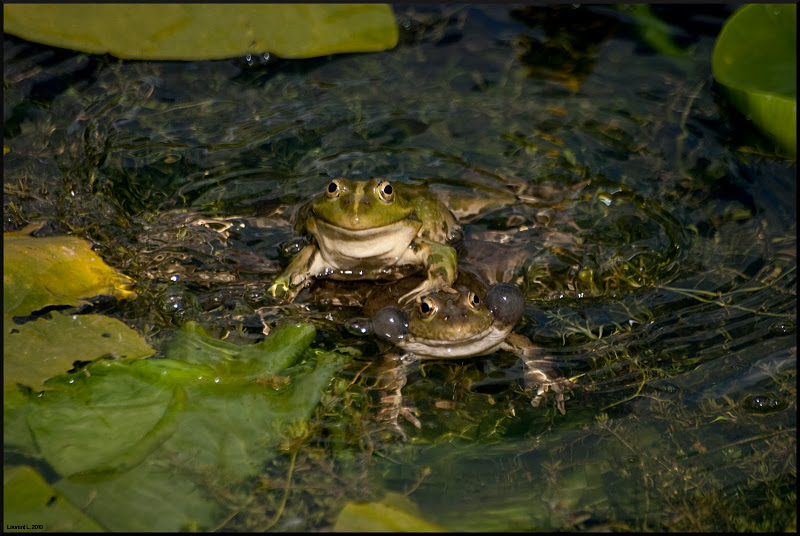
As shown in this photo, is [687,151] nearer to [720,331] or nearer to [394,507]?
[720,331]

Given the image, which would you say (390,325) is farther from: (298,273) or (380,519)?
(380,519)

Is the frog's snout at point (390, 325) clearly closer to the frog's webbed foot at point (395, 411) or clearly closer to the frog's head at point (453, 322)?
the frog's head at point (453, 322)

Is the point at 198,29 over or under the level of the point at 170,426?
over

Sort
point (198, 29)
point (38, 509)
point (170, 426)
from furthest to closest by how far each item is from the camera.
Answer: point (198, 29) < point (170, 426) < point (38, 509)

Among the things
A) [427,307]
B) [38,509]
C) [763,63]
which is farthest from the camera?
[763,63]

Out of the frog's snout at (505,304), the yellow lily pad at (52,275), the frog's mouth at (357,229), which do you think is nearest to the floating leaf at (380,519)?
the frog's snout at (505,304)

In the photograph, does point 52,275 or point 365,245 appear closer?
point 52,275

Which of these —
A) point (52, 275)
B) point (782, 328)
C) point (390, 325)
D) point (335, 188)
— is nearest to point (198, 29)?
point (335, 188)
